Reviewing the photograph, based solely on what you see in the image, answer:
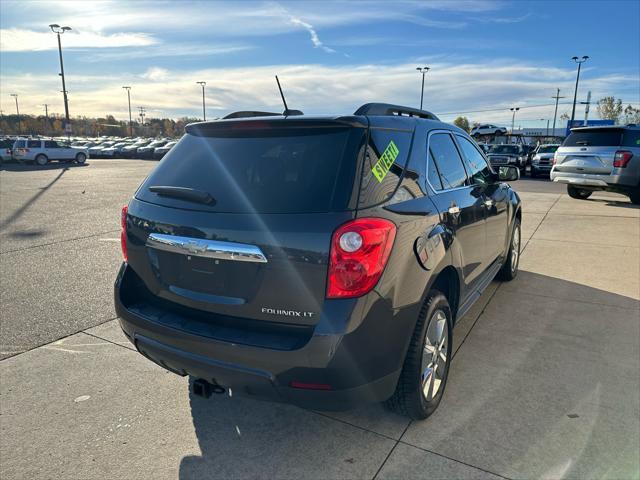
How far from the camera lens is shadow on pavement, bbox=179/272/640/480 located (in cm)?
240

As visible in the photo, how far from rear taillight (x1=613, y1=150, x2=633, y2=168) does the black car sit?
1047 cm

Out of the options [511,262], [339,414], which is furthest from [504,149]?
[339,414]

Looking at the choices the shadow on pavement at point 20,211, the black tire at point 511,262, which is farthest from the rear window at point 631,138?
the shadow on pavement at point 20,211

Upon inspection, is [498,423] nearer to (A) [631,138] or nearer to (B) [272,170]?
(B) [272,170]

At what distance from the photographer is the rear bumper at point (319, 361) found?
6.86 feet

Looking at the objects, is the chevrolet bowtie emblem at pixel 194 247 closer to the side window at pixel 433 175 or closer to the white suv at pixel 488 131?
the side window at pixel 433 175

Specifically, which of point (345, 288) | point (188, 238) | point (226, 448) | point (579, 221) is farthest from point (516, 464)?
point (579, 221)

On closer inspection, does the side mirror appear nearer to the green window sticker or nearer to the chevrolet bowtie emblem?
the green window sticker

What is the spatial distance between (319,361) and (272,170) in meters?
0.99

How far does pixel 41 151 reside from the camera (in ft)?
103

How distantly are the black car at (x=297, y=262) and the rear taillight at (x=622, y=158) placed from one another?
10.5m

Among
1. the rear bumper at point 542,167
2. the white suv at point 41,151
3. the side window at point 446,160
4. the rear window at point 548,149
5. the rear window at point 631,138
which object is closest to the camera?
the side window at point 446,160

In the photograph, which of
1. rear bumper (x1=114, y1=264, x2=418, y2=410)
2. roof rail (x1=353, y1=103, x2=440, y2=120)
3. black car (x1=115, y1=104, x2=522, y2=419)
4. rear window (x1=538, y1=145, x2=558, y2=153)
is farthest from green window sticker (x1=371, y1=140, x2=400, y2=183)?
rear window (x1=538, y1=145, x2=558, y2=153)

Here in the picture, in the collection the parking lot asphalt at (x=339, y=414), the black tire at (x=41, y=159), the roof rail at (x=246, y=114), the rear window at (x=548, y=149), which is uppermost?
the roof rail at (x=246, y=114)
